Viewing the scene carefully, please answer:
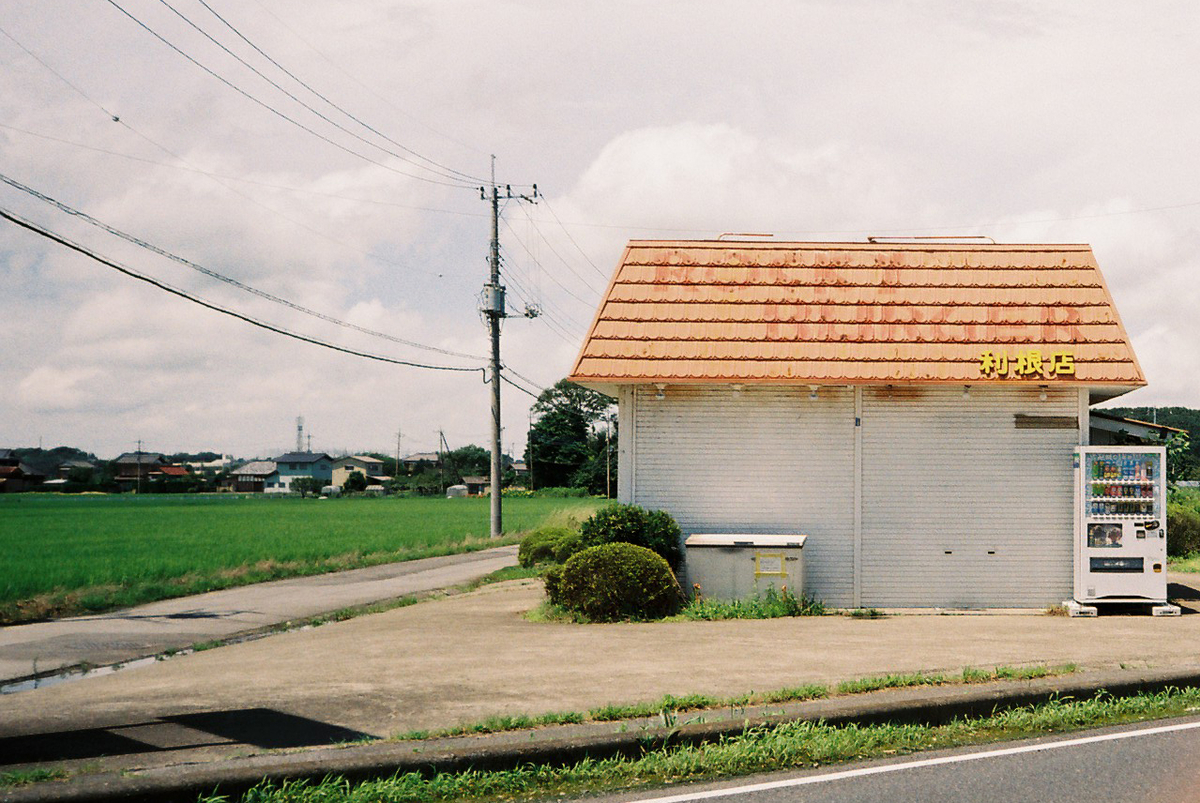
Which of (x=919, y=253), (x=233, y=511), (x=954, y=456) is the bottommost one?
(x=233, y=511)

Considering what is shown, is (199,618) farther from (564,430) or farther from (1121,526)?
(564,430)

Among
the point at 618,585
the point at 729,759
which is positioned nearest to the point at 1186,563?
the point at 618,585

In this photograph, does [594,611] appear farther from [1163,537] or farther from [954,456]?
[1163,537]

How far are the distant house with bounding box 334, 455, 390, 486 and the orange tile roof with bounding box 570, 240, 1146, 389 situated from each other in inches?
5036

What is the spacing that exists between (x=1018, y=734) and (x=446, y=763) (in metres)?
4.09

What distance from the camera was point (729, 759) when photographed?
6547 millimetres

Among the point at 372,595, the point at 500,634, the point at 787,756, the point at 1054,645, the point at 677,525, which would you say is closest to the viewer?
the point at 787,756

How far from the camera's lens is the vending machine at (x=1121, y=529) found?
561 inches

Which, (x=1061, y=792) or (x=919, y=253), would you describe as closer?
(x=1061, y=792)

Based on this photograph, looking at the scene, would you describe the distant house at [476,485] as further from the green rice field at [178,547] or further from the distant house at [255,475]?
the green rice field at [178,547]

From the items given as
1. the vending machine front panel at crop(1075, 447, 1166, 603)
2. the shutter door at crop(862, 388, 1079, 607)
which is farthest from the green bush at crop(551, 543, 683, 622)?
the vending machine front panel at crop(1075, 447, 1166, 603)

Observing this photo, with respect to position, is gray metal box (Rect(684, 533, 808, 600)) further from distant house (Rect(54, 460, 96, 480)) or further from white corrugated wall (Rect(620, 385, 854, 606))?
distant house (Rect(54, 460, 96, 480))

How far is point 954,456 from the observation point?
15.4 m

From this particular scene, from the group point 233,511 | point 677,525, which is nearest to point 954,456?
point 677,525
